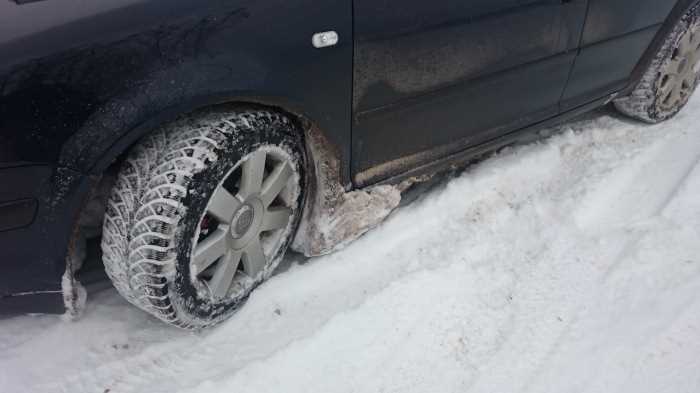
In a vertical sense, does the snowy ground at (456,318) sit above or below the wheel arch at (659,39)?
below

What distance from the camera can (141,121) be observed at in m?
A: 1.58

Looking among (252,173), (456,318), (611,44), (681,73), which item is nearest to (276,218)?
(252,173)

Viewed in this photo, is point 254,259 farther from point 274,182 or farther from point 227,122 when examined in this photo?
point 227,122

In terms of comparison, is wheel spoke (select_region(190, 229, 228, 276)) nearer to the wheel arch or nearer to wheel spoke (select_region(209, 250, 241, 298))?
wheel spoke (select_region(209, 250, 241, 298))

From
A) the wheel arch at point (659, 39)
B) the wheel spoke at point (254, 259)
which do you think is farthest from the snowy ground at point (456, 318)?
the wheel arch at point (659, 39)

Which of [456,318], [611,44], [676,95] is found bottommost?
[456,318]

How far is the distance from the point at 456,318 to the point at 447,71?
37.6 inches

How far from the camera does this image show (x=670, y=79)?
3432 mm

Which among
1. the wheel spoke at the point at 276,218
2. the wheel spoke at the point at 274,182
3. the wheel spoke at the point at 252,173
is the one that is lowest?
the wheel spoke at the point at 276,218

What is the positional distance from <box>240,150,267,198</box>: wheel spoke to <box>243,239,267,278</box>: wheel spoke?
0.23m

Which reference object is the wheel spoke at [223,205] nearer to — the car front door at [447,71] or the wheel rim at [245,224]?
the wheel rim at [245,224]

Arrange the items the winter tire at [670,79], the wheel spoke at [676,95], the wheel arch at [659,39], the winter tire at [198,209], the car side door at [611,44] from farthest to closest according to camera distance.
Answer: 1. the wheel spoke at [676,95]
2. the winter tire at [670,79]
3. the wheel arch at [659,39]
4. the car side door at [611,44]
5. the winter tire at [198,209]

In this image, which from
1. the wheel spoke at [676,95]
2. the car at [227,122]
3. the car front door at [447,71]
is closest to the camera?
the car at [227,122]

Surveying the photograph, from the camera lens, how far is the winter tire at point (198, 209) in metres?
1.72
